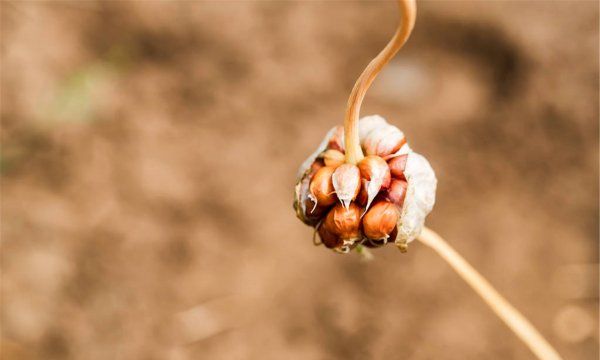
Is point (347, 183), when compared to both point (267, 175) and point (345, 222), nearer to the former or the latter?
point (345, 222)

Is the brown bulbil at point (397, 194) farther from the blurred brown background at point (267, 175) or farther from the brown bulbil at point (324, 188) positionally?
the blurred brown background at point (267, 175)

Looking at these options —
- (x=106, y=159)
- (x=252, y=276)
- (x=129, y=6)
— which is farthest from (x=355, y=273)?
(x=129, y=6)

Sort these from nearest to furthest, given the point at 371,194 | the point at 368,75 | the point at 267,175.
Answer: the point at 368,75
the point at 371,194
the point at 267,175

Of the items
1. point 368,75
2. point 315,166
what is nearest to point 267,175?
point 315,166

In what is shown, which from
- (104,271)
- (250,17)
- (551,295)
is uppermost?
(250,17)

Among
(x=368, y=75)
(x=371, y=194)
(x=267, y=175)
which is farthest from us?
(x=267, y=175)

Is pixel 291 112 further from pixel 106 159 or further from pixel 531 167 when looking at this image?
pixel 531 167
